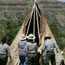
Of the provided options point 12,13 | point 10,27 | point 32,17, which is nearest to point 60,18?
point 12,13

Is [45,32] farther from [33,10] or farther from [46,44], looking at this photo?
[46,44]

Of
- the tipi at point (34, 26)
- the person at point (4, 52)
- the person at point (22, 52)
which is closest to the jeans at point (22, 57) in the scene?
the person at point (22, 52)

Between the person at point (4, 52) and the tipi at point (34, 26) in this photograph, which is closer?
the person at point (4, 52)

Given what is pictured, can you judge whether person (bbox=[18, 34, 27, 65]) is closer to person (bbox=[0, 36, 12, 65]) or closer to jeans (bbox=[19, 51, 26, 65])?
jeans (bbox=[19, 51, 26, 65])

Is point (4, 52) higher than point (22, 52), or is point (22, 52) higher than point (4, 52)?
point (4, 52)

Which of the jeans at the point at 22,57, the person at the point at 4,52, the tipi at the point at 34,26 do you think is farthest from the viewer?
the tipi at the point at 34,26

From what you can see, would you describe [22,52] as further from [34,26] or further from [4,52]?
[34,26]

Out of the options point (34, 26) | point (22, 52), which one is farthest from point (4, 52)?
point (34, 26)

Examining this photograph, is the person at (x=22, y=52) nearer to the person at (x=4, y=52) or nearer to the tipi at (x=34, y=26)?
the person at (x=4, y=52)

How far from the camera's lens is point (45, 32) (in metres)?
14.7

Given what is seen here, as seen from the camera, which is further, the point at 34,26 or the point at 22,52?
the point at 34,26

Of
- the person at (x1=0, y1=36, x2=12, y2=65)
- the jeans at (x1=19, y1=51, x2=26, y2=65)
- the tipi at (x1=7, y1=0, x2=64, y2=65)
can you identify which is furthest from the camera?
the tipi at (x1=7, y1=0, x2=64, y2=65)

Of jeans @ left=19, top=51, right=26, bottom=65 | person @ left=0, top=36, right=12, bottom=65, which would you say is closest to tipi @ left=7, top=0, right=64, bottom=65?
jeans @ left=19, top=51, right=26, bottom=65

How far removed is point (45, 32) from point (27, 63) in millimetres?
3759
